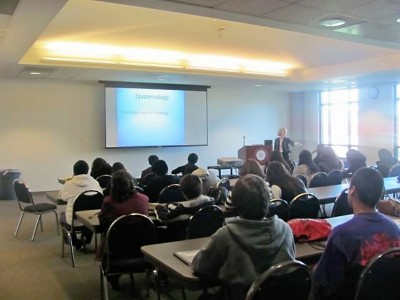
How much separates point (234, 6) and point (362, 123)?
31.1 feet

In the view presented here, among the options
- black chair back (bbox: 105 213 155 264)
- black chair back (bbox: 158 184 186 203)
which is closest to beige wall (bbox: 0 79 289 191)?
black chair back (bbox: 158 184 186 203)

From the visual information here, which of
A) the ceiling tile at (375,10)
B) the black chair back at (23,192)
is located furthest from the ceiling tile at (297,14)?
the black chair back at (23,192)

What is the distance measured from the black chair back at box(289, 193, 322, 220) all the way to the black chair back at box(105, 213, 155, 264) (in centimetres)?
153

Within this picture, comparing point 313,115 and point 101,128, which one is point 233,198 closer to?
point 101,128

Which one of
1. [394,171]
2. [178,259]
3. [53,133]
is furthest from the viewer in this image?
[53,133]

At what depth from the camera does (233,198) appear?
2234mm

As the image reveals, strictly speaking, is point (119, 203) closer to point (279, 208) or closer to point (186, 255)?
point (186, 255)

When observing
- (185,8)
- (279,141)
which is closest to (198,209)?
(185,8)

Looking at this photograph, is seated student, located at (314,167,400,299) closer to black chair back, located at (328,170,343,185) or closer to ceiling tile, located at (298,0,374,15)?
ceiling tile, located at (298,0,374,15)

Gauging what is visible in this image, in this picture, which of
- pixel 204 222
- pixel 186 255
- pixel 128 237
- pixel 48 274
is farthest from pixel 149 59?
pixel 186 255

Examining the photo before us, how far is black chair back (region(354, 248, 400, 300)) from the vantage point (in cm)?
203

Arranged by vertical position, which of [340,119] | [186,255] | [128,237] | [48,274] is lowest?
[48,274]

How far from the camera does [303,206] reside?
168 inches

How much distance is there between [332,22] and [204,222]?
2727mm
